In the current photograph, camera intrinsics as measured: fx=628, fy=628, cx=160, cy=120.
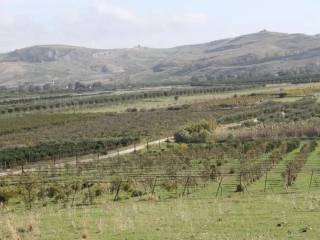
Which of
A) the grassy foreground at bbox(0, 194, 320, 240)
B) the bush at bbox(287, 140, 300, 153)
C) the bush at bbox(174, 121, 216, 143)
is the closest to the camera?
the grassy foreground at bbox(0, 194, 320, 240)

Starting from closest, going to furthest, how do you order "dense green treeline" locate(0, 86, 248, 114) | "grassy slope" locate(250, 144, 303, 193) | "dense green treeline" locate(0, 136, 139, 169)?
1. "grassy slope" locate(250, 144, 303, 193)
2. "dense green treeline" locate(0, 136, 139, 169)
3. "dense green treeline" locate(0, 86, 248, 114)

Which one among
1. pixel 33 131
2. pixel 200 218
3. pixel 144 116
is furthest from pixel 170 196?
pixel 144 116

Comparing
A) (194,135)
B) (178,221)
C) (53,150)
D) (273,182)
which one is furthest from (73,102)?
(178,221)

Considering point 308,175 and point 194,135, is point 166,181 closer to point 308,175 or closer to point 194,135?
point 308,175

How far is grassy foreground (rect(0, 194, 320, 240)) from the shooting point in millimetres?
17266

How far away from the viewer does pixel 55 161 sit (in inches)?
2126

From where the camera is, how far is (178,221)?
19.5 m

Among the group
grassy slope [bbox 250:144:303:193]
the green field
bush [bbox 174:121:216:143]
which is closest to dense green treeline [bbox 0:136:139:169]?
the green field

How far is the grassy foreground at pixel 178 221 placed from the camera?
56.6 feet

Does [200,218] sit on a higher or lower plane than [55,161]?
higher

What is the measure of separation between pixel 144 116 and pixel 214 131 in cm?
3627

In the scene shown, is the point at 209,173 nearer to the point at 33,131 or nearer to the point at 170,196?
the point at 170,196

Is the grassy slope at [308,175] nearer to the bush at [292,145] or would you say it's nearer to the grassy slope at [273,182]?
the grassy slope at [273,182]

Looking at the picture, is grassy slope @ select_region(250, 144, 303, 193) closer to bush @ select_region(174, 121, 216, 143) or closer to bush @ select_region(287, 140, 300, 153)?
bush @ select_region(287, 140, 300, 153)
